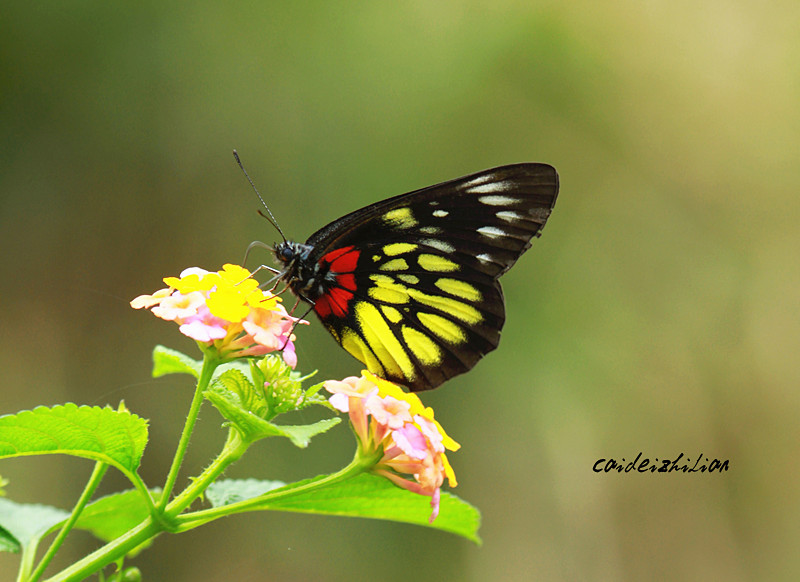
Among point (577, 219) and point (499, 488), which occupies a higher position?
point (577, 219)

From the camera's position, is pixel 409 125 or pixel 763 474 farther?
pixel 409 125

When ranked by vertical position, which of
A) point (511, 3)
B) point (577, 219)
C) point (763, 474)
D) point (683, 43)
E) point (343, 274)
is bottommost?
point (763, 474)

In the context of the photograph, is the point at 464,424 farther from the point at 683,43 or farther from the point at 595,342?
the point at 683,43

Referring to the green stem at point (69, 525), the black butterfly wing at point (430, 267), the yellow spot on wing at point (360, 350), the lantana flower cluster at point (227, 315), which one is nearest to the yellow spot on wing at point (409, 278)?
the black butterfly wing at point (430, 267)

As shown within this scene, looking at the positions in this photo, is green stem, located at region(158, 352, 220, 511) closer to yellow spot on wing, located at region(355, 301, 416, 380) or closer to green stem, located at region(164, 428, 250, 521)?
green stem, located at region(164, 428, 250, 521)

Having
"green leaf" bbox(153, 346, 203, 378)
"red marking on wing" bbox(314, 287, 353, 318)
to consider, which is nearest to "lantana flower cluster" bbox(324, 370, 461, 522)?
"green leaf" bbox(153, 346, 203, 378)

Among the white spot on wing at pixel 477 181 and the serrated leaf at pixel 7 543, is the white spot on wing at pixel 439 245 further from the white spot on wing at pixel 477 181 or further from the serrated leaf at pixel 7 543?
the serrated leaf at pixel 7 543

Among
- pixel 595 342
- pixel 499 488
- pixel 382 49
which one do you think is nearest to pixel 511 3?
pixel 382 49
